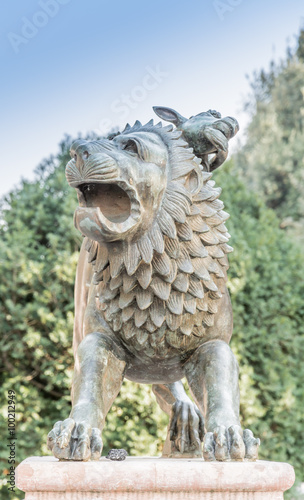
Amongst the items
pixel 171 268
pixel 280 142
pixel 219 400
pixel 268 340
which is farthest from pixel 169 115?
pixel 280 142

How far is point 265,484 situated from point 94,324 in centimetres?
97

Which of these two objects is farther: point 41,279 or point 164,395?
point 41,279

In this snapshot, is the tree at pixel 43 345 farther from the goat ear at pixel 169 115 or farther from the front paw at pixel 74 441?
the front paw at pixel 74 441

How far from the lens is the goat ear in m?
2.77

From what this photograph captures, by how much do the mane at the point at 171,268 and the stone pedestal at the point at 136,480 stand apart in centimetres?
60

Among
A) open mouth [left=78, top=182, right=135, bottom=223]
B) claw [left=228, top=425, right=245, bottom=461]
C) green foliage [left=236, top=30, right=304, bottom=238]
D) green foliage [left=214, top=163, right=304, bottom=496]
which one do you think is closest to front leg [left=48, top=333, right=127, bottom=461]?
claw [left=228, top=425, right=245, bottom=461]

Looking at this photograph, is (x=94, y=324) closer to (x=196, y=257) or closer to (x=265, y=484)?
(x=196, y=257)

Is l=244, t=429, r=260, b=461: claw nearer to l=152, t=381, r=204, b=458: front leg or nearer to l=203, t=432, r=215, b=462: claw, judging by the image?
l=203, t=432, r=215, b=462: claw

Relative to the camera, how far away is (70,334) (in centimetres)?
543

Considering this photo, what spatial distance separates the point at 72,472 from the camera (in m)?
1.90

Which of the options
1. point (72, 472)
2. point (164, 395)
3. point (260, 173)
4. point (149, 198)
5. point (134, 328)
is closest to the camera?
point (72, 472)

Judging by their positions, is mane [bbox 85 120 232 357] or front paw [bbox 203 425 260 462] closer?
front paw [bbox 203 425 260 462]

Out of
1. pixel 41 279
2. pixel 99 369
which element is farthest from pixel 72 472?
pixel 41 279

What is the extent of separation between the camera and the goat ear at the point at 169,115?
2.77m
